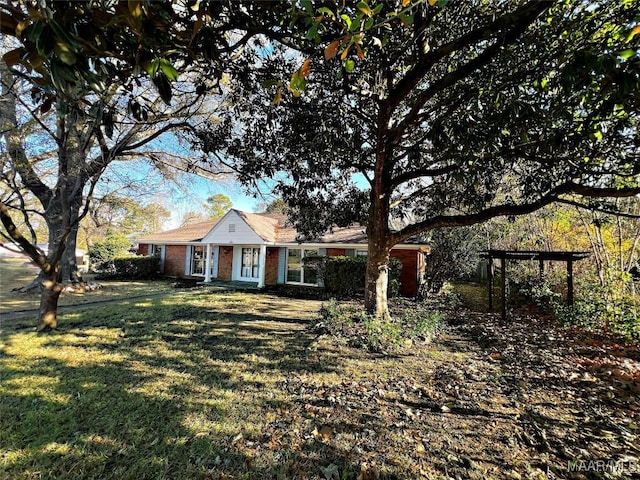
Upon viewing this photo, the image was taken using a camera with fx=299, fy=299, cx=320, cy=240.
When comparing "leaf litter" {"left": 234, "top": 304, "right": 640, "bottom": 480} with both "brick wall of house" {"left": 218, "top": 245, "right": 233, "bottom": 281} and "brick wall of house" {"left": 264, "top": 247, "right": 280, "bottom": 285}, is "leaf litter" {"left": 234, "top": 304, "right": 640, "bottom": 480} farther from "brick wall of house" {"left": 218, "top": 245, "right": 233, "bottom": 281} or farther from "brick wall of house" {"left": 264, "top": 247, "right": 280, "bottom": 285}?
"brick wall of house" {"left": 218, "top": 245, "right": 233, "bottom": 281}

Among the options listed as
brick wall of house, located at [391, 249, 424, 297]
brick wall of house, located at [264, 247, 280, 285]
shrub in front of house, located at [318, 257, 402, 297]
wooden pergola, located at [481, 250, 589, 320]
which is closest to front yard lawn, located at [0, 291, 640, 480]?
wooden pergola, located at [481, 250, 589, 320]

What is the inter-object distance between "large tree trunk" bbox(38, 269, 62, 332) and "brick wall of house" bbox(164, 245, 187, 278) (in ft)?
46.0

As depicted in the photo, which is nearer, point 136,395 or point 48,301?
point 136,395

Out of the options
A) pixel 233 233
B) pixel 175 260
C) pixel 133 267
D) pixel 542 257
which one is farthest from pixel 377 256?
pixel 133 267

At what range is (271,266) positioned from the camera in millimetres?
17750

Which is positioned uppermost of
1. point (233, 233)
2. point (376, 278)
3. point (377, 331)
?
point (233, 233)

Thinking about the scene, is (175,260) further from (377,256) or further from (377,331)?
(377,331)

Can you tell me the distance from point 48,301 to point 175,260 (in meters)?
14.8

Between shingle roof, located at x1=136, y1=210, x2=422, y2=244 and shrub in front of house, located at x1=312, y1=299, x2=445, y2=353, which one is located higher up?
shingle roof, located at x1=136, y1=210, x2=422, y2=244

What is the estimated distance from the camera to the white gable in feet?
55.1

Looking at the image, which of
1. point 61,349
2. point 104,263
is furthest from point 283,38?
point 104,263

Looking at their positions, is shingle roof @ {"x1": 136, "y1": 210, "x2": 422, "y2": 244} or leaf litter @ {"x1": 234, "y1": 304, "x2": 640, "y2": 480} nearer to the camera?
leaf litter @ {"x1": 234, "y1": 304, "x2": 640, "y2": 480}

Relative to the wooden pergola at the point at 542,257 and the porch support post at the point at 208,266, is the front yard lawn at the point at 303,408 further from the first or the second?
the porch support post at the point at 208,266

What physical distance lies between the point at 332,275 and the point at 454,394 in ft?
34.2
